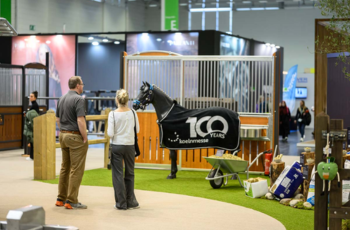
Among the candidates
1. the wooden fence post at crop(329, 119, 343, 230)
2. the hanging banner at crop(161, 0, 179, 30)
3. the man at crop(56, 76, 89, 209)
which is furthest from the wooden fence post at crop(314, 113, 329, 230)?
the hanging banner at crop(161, 0, 179, 30)

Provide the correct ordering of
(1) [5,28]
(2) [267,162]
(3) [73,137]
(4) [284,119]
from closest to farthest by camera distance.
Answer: (1) [5,28] < (3) [73,137] < (2) [267,162] < (4) [284,119]

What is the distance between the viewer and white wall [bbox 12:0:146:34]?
64.2 feet

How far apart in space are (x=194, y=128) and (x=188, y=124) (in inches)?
5.0

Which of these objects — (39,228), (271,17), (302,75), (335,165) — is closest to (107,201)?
(335,165)

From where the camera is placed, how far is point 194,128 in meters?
8.72

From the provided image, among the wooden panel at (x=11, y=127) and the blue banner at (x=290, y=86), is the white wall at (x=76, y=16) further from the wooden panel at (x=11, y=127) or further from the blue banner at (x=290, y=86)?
the blue banner at (x=290, y=86)

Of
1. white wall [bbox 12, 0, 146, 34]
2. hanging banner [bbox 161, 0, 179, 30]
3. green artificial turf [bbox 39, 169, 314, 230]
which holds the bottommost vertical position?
green artificial turf [bbox 39, 169, 314, 230]

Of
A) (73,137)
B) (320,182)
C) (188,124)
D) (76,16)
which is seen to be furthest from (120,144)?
(76,16)

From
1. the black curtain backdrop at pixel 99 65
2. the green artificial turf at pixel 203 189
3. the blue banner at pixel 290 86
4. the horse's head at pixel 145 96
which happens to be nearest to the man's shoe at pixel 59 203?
the green artificial turf at pixel 203 189

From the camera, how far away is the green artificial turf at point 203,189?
5.80m

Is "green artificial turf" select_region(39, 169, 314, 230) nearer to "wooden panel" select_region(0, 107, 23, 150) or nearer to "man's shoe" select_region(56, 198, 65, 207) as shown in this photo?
"man's shoe" select_region(56, 198, 65, 207)

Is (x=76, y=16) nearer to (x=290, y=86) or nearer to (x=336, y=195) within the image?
(x=290, y=86)

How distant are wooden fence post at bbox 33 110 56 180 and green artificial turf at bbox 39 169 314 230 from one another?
23cm

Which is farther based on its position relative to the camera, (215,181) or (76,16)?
(76,16)
